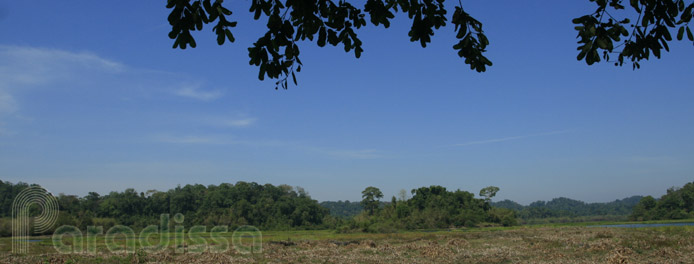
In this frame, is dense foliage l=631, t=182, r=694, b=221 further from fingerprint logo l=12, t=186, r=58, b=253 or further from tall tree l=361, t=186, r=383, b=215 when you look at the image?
fingerprint logo l=12, t=186, r=58, b=253

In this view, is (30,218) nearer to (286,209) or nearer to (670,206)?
(286,209)

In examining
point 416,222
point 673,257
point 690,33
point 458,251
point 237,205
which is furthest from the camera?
point 237,205

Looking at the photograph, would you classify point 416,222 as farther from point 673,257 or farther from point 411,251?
point 673,257

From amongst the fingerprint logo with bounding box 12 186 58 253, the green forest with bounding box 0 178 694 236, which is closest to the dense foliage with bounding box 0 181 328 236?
the green forest with bounding box 0 178 694 236

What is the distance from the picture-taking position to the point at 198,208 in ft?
292

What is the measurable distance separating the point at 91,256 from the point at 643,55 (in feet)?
90.0

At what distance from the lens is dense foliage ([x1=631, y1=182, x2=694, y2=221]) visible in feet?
229

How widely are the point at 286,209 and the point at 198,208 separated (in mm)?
17438

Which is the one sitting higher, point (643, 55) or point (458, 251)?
point (643, 55)

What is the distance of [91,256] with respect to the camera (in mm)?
24812

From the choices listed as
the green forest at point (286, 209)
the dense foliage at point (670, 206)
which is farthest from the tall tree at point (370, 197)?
the dense foliage at point (670, 206)

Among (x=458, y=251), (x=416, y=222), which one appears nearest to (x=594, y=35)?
(x=458, y=251)

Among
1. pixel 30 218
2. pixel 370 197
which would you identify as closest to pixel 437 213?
pixel 370 197

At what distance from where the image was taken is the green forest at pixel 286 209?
235 ft
